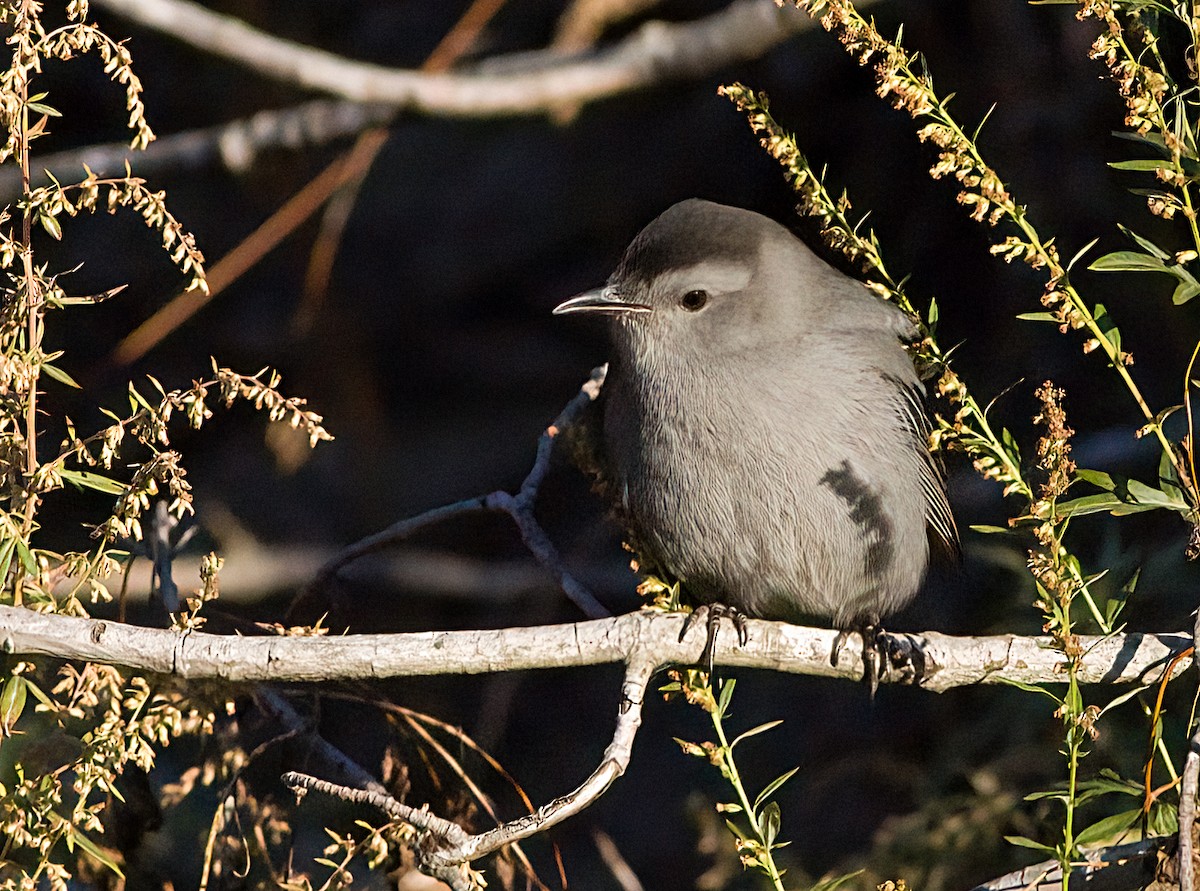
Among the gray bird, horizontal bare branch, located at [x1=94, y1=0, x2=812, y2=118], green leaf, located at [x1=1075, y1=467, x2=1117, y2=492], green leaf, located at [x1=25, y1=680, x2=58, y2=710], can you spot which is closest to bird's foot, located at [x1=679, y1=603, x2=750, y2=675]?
the gray bird

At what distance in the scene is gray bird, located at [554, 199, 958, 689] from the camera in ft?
11.1

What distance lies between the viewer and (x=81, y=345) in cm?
610

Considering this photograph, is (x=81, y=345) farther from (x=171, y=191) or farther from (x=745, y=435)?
(x=745, y=435)

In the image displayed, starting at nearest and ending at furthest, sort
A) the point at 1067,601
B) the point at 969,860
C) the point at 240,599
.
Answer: the point at 1067,601, the point at 969,860, the point at 240,599

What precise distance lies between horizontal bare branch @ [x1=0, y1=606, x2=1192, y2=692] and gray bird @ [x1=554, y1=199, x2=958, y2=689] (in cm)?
36

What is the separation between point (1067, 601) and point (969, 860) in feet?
6.42

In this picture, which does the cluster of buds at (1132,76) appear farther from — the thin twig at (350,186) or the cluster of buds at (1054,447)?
the thin twig at (350,186)

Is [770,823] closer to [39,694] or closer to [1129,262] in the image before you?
[1129,262]

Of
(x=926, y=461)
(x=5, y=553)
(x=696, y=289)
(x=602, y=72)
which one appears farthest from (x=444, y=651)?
(x=602, y=72)

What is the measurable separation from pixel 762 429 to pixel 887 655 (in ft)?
2.14

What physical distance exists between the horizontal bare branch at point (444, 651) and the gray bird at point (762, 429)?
36 centimetres

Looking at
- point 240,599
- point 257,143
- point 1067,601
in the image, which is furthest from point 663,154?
point 1067,601

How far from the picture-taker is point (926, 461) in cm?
358

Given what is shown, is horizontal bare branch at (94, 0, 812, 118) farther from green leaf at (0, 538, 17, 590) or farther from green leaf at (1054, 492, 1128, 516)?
green leaf at (1054, 492, 1128, 516)
